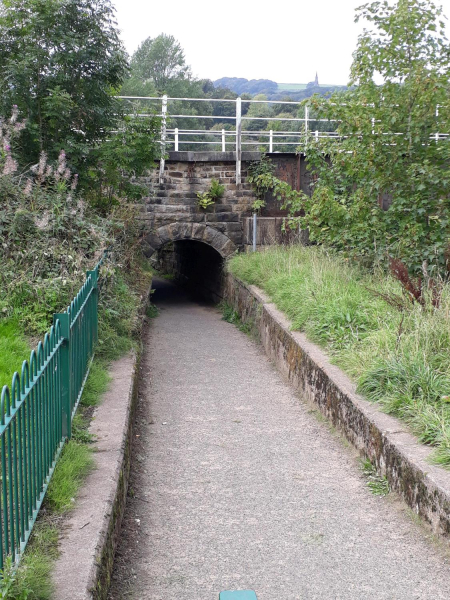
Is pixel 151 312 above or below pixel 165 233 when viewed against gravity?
below

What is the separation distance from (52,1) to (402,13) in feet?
15.9

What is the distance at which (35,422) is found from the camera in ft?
10.8

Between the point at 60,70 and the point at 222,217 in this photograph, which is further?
the point at 222,217

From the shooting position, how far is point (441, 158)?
8320mm

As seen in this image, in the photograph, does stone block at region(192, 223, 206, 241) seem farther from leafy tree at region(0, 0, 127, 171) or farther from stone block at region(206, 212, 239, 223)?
leafy tree at region(0, 0, 127, 171)

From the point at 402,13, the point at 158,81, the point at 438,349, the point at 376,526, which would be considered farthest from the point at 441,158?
the point at 158,81

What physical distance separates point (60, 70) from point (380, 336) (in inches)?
260

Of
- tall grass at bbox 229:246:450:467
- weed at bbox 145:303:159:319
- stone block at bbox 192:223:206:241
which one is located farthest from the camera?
stone block at bbox 192:223:206:241

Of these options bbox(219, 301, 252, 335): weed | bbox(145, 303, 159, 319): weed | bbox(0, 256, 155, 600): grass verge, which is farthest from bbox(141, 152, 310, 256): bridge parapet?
bbox(0, 256, 155, 600): grass verge

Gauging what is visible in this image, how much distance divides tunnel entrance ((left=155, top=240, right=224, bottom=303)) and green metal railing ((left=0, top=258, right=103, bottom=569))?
11.7 metres

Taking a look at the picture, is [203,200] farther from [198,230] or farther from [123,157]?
[123,157]

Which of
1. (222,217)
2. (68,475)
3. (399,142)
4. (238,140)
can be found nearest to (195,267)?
(222,217)

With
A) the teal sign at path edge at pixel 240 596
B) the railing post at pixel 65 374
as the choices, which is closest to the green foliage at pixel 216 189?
the railing post at pixel 65 374

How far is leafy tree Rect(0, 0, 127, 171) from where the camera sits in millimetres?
9305
